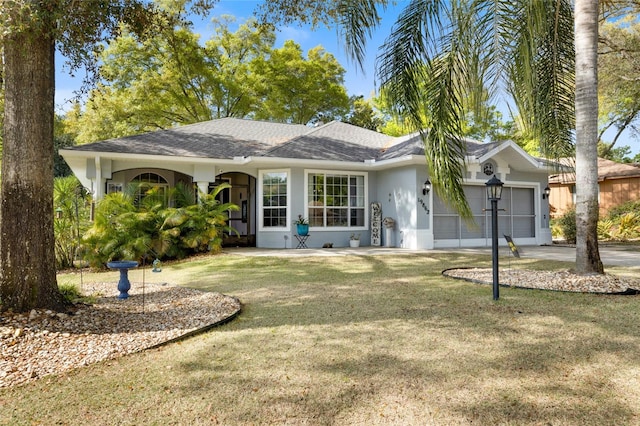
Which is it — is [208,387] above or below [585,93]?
below

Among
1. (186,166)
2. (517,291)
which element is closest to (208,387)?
(517,291)

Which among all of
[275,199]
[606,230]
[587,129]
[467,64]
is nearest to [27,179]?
[467,64]

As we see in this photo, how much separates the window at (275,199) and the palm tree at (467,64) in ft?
24.2

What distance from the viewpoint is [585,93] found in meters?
6.35

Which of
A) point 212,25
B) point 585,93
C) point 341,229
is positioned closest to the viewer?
point 585,93

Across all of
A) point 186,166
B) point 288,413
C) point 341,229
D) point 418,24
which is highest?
point 418,24

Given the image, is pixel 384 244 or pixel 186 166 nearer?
pixel 186 166

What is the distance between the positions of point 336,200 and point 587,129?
819 centimetres

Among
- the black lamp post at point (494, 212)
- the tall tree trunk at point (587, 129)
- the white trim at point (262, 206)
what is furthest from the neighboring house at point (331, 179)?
the black lamp post at point (494, 212)

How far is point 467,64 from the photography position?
5430 mm

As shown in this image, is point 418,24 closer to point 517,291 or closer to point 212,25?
point 517,291

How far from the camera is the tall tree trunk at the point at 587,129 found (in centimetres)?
630

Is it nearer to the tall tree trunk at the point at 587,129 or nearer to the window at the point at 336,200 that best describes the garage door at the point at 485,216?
the window at the point at 336,200

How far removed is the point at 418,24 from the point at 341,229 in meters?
8.47
